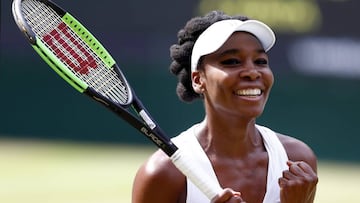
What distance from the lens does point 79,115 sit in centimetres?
1274

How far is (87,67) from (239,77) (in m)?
0.65

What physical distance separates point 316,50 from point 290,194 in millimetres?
7989

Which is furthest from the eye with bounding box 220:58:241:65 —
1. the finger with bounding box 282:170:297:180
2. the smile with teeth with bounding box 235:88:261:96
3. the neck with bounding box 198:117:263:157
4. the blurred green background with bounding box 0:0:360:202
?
the blurred green background with bounding box 0:0:360:202

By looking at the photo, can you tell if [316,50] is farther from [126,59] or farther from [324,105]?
[126,59]

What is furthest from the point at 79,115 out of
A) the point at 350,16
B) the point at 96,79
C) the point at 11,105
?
the point at 96,79

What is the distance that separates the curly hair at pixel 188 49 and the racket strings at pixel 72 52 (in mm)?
266

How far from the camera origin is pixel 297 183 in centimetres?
387

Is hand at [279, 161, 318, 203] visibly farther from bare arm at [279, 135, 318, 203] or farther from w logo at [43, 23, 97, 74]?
w logo at [43, 23, 97, 74]

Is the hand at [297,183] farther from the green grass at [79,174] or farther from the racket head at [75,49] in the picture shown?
the green grass at [79,174]

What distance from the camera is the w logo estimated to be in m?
4.22

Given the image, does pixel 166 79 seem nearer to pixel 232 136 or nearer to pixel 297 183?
pixel 232 136

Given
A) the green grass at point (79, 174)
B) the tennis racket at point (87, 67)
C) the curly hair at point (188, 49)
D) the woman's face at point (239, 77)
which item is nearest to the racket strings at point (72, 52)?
the tennis racket at point (87, 67)

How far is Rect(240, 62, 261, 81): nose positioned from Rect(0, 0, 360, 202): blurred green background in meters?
7.22

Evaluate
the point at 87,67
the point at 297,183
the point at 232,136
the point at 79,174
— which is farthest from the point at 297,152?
the point at 79,174
